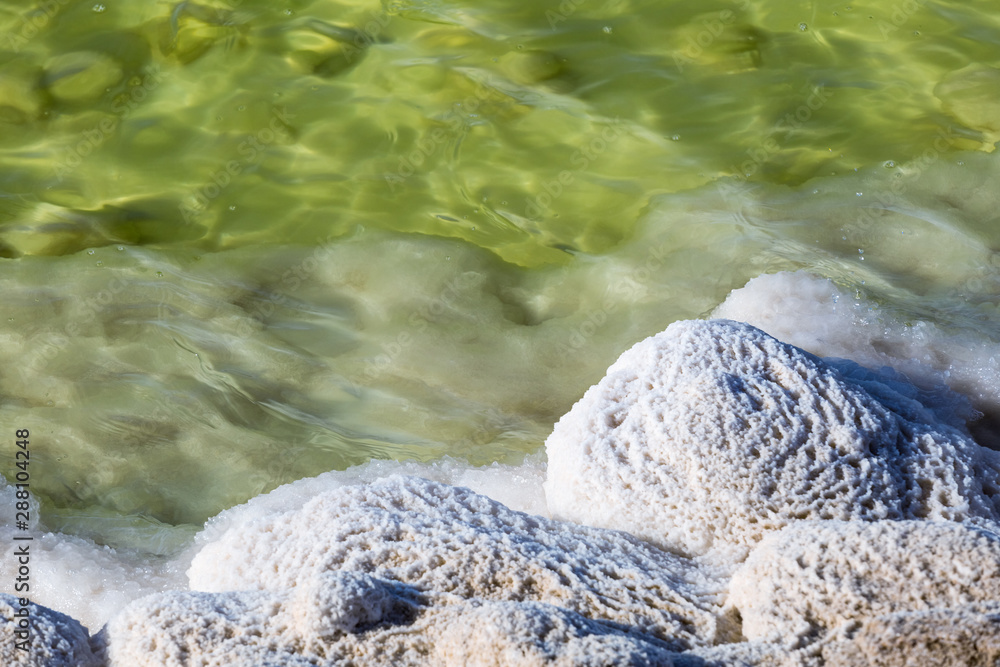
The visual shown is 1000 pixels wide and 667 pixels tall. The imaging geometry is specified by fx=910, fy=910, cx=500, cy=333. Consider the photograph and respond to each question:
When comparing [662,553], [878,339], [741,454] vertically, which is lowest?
[878,339]

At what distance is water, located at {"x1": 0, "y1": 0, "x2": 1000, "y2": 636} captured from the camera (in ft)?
10.8

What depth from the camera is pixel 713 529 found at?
2.14 meters

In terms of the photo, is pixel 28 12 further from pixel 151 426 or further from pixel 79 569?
pixel 79 569

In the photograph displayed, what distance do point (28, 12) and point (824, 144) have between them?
4351mm

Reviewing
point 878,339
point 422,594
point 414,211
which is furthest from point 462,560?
point 414,211

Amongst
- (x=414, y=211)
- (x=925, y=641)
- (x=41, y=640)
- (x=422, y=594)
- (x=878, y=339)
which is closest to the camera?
(x=925, y=641)

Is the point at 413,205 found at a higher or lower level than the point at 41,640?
lower

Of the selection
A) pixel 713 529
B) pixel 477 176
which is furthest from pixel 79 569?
pixel 477 176

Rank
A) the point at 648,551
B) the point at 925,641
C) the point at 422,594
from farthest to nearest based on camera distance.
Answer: the point at 648,551 → the point at 422,594 → the point at 925,641

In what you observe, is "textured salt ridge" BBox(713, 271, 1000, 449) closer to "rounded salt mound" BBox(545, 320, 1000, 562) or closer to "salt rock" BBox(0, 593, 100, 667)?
"rounded salt mound" BBox(545, 320, 1000, 562)

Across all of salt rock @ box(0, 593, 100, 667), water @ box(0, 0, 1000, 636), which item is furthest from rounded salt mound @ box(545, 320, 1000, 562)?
salt rock @ box(0, 593, 100, 667)

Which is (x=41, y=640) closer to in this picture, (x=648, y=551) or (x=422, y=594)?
(x=422, y=594)

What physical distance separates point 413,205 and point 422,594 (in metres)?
2.75

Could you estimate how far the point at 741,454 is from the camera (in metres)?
2.13
